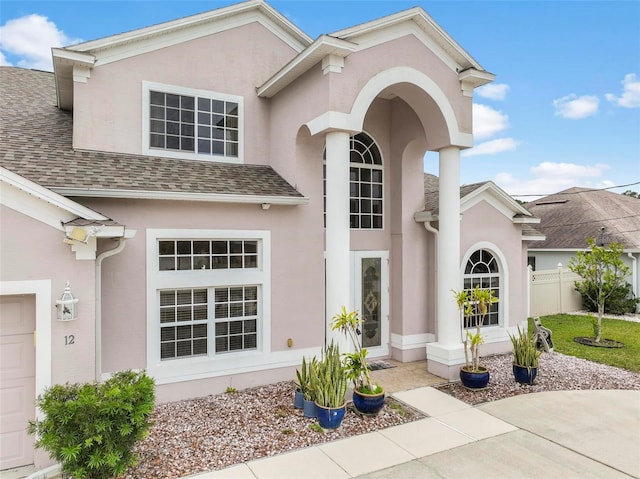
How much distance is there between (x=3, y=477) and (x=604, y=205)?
30.7 m

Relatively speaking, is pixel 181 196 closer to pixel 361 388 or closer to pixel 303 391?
pixel 303 391

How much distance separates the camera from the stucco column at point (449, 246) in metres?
9.38

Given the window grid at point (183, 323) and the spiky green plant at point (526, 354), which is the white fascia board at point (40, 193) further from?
the spiky green plant at point (526, 354)

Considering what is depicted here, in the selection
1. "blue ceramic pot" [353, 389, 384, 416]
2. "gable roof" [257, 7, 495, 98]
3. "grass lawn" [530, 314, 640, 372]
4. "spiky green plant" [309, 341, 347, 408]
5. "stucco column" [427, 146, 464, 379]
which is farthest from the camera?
"grass lawn" [530, 314, 640, 372]

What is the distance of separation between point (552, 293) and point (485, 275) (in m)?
8.78

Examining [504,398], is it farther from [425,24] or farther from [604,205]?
[604,205]

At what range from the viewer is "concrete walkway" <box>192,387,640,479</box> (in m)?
5.43

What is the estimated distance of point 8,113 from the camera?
371 inches

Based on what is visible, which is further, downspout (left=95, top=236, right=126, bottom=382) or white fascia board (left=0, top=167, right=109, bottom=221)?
downspout (left=95, top=236, right=126, bottom=382)

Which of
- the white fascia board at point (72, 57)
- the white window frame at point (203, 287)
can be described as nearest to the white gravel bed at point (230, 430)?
the white window frame at point (203, 287)

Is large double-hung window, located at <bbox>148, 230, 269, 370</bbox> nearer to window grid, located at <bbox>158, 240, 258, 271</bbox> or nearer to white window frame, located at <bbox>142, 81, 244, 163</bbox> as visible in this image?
window grid, located at <bbox>158, 240, 258, 271</bbox>

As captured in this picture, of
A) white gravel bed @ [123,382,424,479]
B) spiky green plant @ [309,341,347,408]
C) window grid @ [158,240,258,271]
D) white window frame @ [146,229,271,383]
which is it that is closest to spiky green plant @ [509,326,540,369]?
white gravel bed @ [123,382,424,479]

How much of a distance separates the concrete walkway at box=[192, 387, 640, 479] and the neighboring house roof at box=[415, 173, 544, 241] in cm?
497

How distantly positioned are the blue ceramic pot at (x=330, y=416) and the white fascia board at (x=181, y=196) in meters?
4.21
